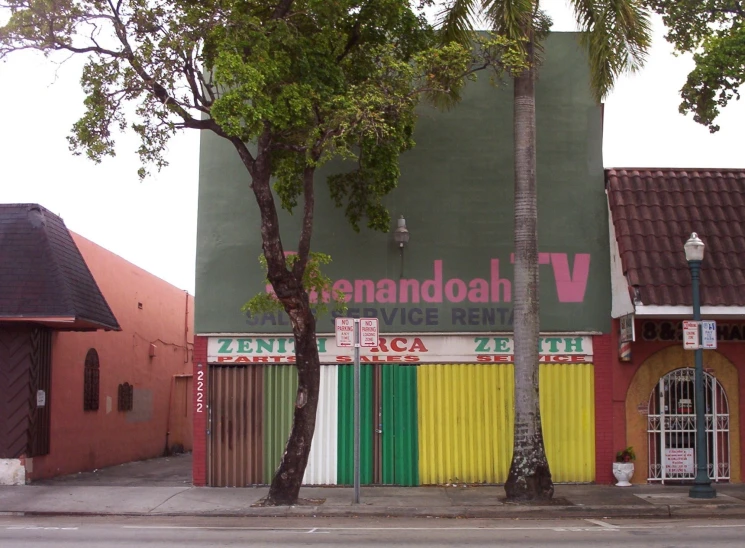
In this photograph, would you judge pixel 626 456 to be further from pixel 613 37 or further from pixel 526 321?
pixel 613 37

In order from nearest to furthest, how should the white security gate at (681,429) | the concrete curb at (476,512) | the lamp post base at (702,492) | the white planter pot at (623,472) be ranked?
the concrete curb at (476,512)
the lamp post base at (702,492)
the white planter pot at (623,472)
the white security gate at (681,429)

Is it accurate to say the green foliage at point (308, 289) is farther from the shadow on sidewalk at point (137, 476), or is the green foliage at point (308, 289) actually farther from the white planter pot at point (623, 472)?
the white planter pot at point (623, 472)

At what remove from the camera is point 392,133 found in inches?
566


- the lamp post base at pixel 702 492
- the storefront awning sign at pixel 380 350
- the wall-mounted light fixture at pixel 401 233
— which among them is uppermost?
the wall-mounted light fixture at pixel 401 233

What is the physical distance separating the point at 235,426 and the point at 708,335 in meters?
8.40

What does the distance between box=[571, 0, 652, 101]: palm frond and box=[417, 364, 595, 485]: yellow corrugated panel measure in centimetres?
538

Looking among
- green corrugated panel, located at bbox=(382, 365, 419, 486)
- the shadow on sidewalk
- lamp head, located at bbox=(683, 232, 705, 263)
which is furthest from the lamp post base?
the shadow on sidewalk

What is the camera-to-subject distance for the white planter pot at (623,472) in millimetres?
16453

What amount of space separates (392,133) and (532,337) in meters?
3.93

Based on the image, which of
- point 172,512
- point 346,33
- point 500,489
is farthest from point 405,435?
point 346,33

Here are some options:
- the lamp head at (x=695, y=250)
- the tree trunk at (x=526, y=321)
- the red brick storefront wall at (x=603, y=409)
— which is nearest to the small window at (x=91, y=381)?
the tree trunk at (x=526, y=321)

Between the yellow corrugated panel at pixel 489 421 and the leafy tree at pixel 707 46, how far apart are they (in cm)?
532

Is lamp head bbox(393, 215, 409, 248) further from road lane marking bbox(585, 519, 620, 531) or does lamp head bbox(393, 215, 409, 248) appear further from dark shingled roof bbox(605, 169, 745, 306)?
road lane marking bbox(585, 519, 620, 531)

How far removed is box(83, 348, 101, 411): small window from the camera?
21.2 meters
